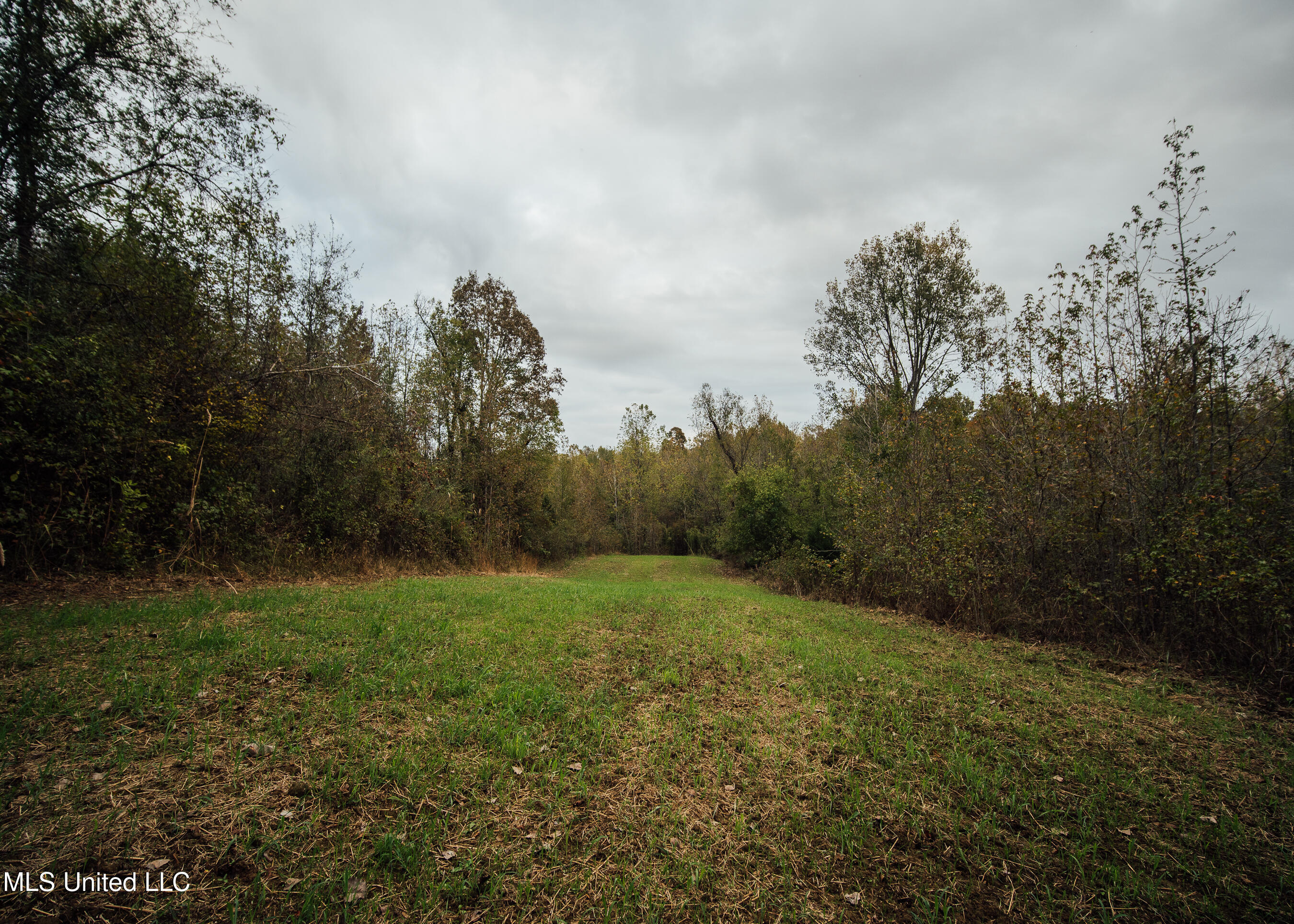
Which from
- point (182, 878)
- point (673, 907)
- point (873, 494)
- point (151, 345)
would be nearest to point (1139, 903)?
point (673, 907)

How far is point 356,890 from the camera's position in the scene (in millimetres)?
2182

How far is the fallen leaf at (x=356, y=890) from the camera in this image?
2137 millimetres

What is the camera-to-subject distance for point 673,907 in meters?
2.36

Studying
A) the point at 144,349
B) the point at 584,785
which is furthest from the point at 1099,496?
the point at 144,349

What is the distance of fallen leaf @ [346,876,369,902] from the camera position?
214 centimetres

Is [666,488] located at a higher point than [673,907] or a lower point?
higher

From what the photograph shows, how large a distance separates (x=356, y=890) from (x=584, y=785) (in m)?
1.41

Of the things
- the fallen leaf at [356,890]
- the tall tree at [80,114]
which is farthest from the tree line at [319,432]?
the fallen leaf at [356,890]

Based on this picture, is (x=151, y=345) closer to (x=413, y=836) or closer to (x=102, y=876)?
(x=102, y=876)

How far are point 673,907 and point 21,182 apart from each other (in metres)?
11.9

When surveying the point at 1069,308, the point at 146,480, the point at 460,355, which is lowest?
the point at 146,480

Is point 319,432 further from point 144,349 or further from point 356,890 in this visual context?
point 356,890

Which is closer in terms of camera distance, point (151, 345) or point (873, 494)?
point (151, 345)

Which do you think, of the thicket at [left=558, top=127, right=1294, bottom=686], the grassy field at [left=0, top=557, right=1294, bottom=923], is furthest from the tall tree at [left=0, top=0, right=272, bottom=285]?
the thicket at [left=558, top=127, right=1294, bottom=686]
